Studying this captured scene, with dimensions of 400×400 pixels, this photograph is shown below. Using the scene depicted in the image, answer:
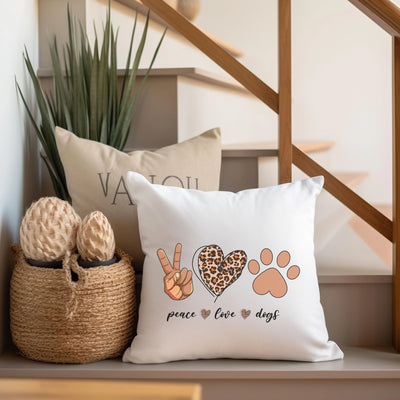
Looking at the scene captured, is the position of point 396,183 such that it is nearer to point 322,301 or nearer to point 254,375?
point 322,301

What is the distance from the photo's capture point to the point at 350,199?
1.62 meters

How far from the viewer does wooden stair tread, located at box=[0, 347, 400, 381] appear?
1322 millimetres

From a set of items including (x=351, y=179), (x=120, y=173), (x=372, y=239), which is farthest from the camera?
(x=372, y=239)

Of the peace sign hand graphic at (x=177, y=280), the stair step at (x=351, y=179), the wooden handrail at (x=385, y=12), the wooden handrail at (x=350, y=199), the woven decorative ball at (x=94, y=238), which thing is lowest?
the peace sign hand graphic at (x=177, y=280)

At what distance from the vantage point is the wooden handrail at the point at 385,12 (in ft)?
4.62

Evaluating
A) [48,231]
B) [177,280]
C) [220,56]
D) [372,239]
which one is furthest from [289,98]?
[372,239]

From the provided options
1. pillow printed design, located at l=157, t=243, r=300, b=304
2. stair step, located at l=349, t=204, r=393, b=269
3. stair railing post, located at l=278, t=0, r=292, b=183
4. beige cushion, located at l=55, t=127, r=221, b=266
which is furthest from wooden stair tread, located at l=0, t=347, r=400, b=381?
stair step, located at l=349, t=204, r=393, b=269

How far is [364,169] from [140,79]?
4.77 ft

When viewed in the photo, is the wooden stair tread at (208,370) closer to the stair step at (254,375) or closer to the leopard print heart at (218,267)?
the stair step at (254,375)

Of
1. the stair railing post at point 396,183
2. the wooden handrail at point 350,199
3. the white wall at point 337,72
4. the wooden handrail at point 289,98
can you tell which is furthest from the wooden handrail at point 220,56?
the white wall at point 337,72

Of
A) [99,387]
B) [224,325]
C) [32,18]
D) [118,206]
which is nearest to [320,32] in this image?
[32,18]

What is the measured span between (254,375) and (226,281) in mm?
220

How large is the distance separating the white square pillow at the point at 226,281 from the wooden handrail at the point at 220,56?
1.22 ft

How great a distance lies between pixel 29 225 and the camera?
1362 millimetres
